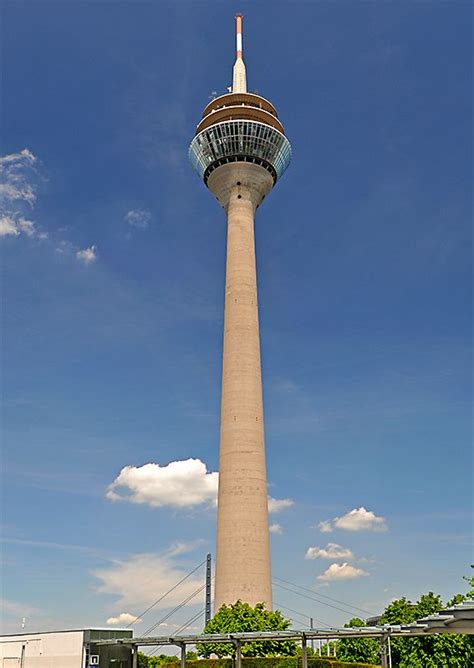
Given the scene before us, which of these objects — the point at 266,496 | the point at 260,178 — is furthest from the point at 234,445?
the point at 260,178

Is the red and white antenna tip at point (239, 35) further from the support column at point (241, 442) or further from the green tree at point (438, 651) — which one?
the green tree at point (438, 651)

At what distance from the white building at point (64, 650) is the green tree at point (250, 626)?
11.0 meters

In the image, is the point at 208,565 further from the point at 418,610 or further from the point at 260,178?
the point at 260,178

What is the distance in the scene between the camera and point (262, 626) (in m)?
59.0

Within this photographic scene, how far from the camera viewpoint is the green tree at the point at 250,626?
192 ft

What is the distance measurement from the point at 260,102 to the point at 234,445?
164ft

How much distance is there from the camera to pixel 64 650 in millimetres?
46500

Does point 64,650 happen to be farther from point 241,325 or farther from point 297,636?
point 241,325

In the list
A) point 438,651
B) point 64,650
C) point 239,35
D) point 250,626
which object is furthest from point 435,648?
point 239,35

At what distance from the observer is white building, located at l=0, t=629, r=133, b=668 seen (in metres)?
45.8

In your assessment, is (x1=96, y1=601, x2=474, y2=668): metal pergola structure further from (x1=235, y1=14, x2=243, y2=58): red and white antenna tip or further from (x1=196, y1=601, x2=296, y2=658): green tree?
(x1=235, y1=14, x2=243, y2=58): red and white antenna tip

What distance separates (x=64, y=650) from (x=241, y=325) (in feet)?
139

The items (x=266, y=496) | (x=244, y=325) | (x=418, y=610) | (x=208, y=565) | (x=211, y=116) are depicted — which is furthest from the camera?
(x=208, y=565)

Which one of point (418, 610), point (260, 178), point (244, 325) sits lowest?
point (418, 610)
